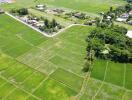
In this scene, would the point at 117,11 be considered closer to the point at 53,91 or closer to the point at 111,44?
the point at 111,44

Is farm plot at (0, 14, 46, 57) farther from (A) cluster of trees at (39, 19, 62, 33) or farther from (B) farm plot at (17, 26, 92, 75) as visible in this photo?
(A) cluster of trees at (39, 19, 62, 33)

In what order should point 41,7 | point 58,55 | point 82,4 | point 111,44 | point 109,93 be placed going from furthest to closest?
point 82,4
point 41,7
point 111,44
point 58,55
point 109,93

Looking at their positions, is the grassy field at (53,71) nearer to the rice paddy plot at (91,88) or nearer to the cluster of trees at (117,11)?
the rice paddy plot at (91,88)

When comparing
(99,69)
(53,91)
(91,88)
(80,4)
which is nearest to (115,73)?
(99,69)

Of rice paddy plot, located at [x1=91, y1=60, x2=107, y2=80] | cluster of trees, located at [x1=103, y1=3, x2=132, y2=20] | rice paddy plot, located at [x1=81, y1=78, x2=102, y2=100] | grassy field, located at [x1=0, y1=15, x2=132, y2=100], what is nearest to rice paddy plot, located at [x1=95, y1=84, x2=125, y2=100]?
grassy field, located at [x1=0, y1=15, x2=132, y2=100]

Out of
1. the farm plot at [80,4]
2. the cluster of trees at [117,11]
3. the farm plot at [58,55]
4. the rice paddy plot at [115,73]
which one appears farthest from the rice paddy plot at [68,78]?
the farm plot at [80,4]

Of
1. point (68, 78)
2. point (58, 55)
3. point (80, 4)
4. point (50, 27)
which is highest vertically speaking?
point (50, 27)
